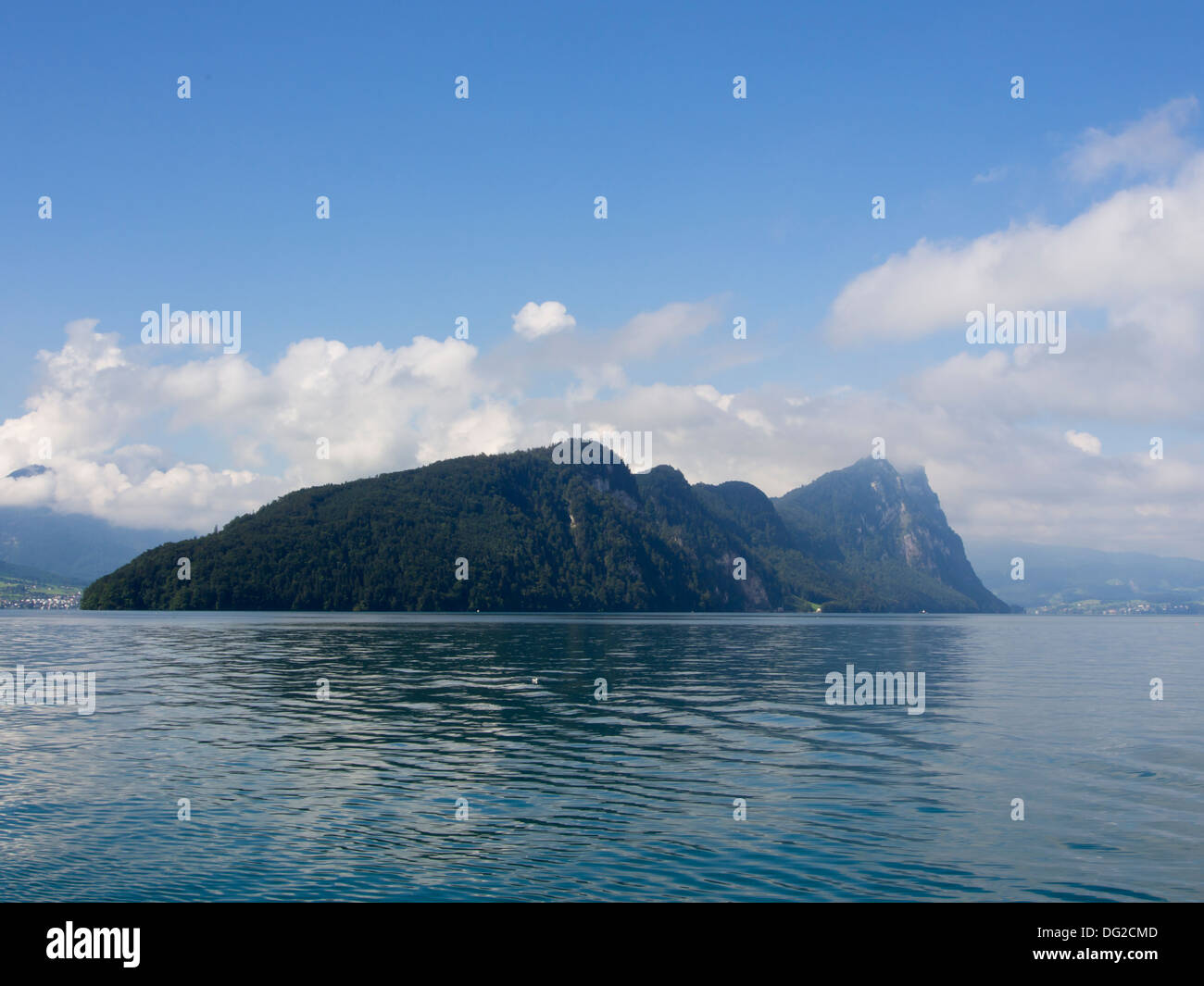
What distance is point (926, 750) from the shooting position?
1540 inches

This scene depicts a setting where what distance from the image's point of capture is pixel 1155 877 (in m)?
21.5

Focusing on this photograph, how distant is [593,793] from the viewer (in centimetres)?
2975

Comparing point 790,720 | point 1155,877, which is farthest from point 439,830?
point 790,720

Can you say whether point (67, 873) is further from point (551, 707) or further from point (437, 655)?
point (437, 655)

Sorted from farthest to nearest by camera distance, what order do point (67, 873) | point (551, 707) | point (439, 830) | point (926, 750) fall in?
point (551, 707) → point (926, 750) → point (439, 830) → point (67, 873)

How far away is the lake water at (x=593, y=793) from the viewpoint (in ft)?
68.6

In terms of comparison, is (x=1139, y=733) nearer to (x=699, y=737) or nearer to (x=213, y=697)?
(x=699, y=737)

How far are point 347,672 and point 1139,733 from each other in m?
56.0

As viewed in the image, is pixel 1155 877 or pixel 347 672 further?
pixel 347 672

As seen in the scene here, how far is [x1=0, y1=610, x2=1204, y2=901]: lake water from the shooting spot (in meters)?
20.9
